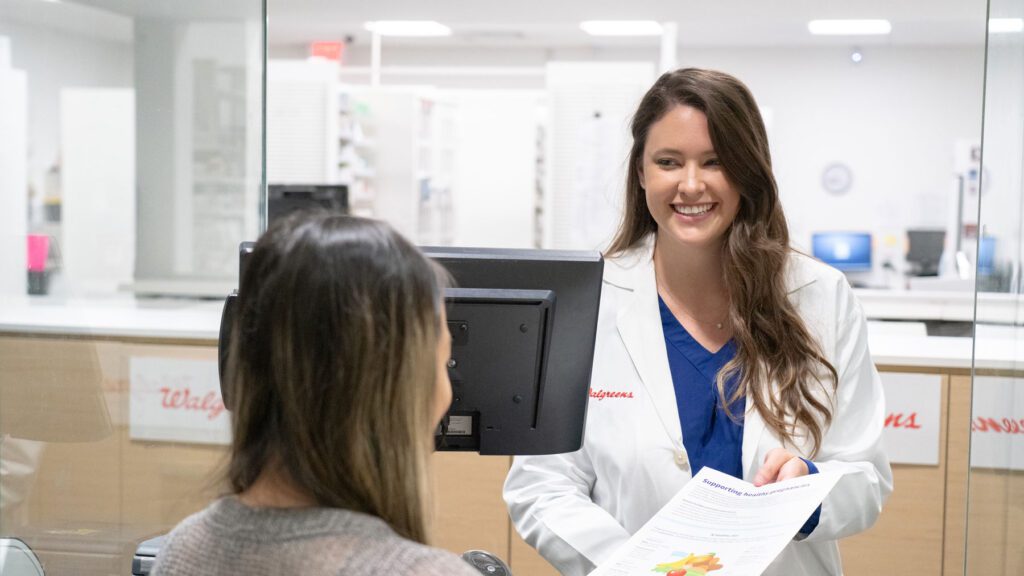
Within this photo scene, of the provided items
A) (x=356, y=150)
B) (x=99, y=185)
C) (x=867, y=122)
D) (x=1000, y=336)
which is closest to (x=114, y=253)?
(x=99, y=185)

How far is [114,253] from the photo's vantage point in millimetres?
2510

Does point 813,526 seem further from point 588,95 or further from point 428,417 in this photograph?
point 588,95

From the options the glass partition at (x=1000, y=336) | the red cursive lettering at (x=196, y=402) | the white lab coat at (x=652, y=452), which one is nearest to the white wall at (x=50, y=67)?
the red cursive lettering at (x=196, y=402)

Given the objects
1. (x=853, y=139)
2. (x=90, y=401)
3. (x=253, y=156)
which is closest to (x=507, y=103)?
(x=853, y=139)

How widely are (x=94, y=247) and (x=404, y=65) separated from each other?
1135 centimetres

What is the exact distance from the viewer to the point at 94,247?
235cm

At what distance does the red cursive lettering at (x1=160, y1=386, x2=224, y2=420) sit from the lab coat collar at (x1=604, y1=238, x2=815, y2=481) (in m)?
1.23

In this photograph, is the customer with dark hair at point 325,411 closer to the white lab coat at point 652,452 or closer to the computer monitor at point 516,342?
the computer monitor at point 516,342

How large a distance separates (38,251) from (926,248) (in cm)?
953

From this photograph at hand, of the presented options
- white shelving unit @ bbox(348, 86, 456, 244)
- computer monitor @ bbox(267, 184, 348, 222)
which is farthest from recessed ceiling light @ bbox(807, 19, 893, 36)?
computer monitor @ bbox(267, 184, 348, 222)

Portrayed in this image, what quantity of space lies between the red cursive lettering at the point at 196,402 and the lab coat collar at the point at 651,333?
1.23 meters

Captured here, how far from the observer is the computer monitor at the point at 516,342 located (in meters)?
1.54

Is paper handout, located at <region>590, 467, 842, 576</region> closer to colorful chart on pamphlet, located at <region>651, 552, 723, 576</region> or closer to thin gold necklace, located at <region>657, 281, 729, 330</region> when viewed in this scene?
colorful chart on pamphlet, located at <region>651, 552, 723, 576</region>

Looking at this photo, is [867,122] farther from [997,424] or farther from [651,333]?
[651,333]
